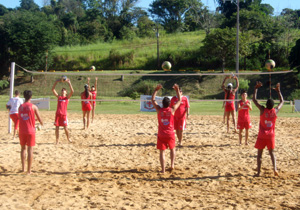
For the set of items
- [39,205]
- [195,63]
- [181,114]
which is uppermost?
[195,63]

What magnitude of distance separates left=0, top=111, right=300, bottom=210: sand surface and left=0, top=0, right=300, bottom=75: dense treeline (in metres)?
25.1

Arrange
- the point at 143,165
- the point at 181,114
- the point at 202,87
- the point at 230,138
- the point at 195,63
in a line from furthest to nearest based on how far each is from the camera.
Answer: the point at 195,63, the point at 202,87, the point at 230,138, the point at 181,114, the point at 143,165

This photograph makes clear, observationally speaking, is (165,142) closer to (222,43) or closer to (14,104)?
(14,104)

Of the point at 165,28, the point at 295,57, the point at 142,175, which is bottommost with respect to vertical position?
the point at 142,175

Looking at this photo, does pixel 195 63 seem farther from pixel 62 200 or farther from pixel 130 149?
pixel 62 200

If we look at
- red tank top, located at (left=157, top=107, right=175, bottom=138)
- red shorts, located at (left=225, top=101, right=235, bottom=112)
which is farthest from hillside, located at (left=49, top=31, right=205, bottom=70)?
red tank top, located at (left=157, top=107, right=175, bottom=138)

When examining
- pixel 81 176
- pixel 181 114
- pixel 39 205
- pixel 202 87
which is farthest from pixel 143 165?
pixel 202 87

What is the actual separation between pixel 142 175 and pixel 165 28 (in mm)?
57616

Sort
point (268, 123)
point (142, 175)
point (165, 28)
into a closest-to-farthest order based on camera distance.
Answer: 1. point (268, 123)
2. point (142, 175)
3. point (165, 28)

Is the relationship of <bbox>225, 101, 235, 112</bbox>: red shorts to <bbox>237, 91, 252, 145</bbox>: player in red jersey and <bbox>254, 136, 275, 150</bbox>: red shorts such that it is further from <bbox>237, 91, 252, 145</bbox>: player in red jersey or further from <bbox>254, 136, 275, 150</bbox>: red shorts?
<bbox>254, 136, 275, 150</bbox>: red shorts

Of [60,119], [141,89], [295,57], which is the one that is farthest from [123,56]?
[60,119]

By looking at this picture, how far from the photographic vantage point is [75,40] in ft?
164

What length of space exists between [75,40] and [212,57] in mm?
21650

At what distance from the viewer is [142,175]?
23.1 feet
